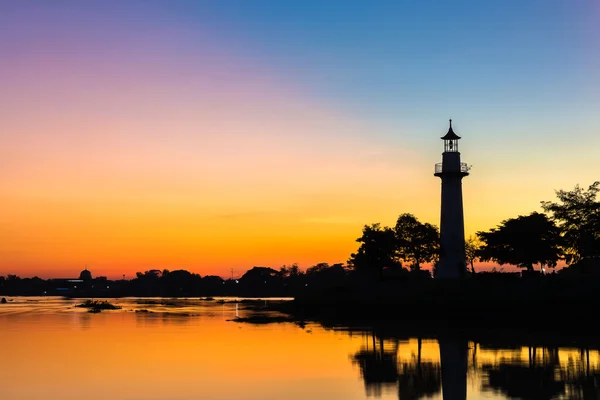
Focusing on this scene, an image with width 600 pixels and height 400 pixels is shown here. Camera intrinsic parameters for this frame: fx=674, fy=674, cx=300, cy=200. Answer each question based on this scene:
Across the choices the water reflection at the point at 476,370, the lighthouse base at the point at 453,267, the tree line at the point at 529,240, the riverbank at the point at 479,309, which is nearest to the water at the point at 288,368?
the water reflection at the point at 476,370

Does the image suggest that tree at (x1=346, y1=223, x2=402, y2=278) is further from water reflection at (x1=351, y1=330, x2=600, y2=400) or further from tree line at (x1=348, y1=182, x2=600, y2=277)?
water reflection at (x1=351, y1=330, x2=600, y2=400)

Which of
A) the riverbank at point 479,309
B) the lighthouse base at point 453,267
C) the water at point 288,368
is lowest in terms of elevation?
the water at point 288,368

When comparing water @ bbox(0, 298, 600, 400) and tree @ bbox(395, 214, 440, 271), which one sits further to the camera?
tree @ bbox(395, 214, 440, 271)

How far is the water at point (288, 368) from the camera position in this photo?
29.5m

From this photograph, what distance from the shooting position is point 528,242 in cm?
8719

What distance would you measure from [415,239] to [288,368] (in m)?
66.7

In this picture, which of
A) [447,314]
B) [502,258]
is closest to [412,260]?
[502,258]

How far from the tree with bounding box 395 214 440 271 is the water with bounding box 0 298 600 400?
47702 mm

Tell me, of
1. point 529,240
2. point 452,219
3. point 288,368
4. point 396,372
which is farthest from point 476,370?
point 529,240

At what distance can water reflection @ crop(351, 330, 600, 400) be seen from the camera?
93.8ft

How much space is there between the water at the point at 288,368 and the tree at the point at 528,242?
39798 mm

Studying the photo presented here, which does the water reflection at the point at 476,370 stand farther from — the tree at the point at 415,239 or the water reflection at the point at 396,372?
the tree at the point at 415,239

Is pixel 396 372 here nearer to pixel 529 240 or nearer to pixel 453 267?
pixel 453 267

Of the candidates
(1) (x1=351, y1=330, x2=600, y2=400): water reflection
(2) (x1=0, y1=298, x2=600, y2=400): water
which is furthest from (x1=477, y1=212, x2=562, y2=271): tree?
(1) (x1=351, y1=330, x2=600, y2=400): water reflection
